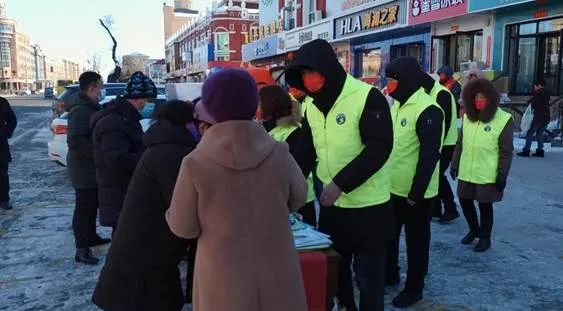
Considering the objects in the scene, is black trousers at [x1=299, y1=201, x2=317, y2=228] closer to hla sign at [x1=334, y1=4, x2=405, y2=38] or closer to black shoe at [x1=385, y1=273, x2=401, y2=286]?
black shoe at [x1=385, y1=273, x2=401, y2=286]

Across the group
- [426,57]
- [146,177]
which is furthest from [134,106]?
[426,57]

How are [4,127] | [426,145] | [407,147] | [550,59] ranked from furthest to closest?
1. [550,59]
2. [4,127]
3. [407,147]
4. [426,145]

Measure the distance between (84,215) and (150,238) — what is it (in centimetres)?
262

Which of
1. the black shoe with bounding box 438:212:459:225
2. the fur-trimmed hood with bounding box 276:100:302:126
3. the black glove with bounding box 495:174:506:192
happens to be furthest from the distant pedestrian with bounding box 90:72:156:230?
the black shoe with bounding box 438:212:459:225

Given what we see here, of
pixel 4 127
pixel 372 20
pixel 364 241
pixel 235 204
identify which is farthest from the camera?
→ pixel 372 20

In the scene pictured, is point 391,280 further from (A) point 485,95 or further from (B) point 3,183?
(B) point 3,183

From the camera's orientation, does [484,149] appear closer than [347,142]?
No

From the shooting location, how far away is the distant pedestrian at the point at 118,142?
148 inches

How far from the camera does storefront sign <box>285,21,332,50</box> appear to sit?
964 inches

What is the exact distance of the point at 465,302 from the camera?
155 inches

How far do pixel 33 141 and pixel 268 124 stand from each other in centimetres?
1369

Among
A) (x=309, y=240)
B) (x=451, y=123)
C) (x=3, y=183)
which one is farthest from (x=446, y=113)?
(x=3, y=183)

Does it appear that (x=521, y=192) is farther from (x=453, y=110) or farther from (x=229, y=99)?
(x=229, y=99)

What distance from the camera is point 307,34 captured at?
1038 inches
